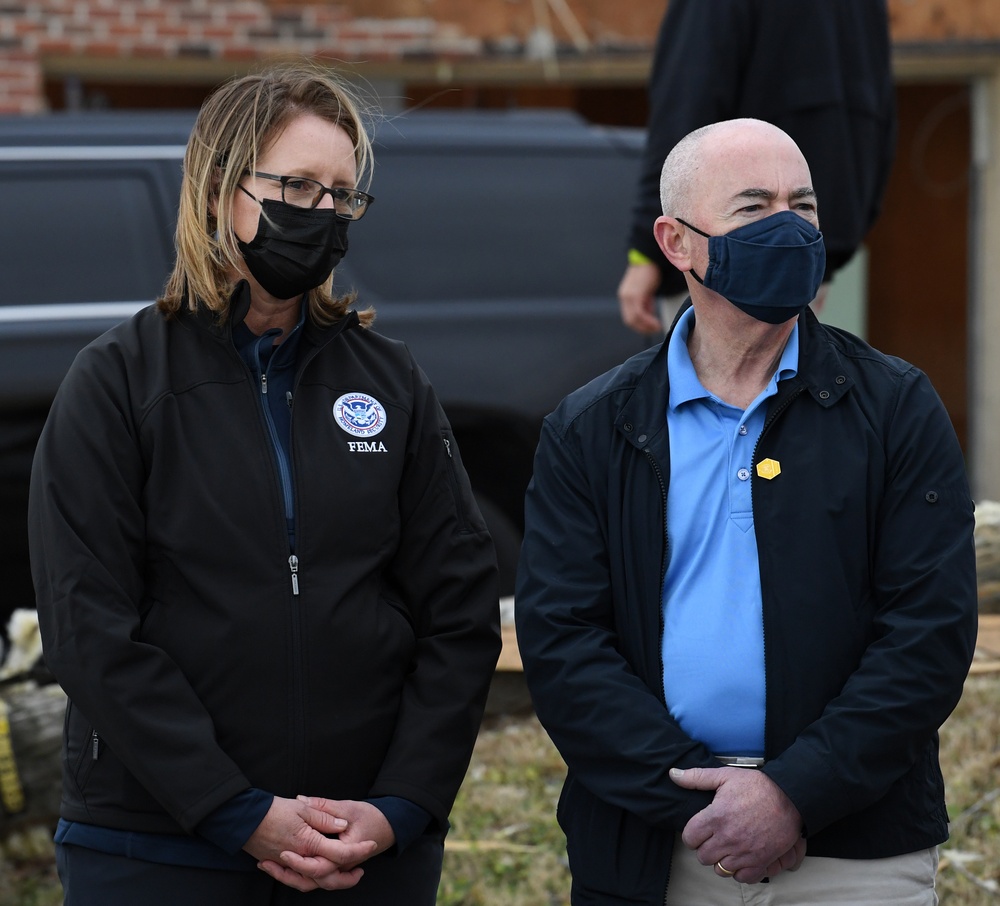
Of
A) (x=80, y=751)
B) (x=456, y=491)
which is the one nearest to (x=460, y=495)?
(x=456, y=491)

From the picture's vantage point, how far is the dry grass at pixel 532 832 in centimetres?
357

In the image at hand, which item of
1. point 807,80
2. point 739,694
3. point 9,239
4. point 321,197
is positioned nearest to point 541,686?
point 739,694

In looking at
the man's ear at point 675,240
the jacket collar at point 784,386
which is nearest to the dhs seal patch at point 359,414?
the jacket collar at point 784,386

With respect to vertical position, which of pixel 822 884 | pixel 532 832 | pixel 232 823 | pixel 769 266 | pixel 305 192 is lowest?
pixel 532 832

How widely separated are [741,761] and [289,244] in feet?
3.58

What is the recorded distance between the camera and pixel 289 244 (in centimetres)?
231

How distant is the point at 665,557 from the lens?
2.29 meters

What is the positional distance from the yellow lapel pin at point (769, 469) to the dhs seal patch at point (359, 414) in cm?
62

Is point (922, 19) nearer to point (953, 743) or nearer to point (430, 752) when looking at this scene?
point (953, 743)

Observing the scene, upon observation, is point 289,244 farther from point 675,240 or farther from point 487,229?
point 487,229

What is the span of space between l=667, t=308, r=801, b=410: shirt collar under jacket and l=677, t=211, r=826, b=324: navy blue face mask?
0.21ft

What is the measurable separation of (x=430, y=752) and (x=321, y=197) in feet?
3.01

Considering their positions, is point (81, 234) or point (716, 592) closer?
point (716, 592)

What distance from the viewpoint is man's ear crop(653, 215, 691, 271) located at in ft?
8.02
